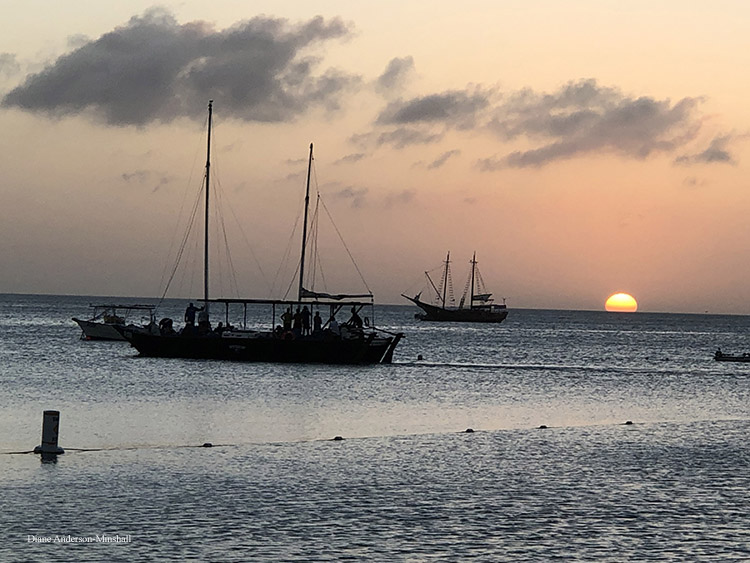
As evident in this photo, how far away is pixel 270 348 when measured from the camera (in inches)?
2717

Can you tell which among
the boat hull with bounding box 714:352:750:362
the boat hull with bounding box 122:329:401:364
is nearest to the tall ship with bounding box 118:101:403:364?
the boat hull with bounding box 122:329:401:364

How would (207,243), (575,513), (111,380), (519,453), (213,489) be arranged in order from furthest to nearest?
(207,243)
(111,380)
(519,453)
(213,489)
(575,513)

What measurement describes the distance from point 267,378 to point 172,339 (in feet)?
48.3

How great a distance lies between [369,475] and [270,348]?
4521 cm

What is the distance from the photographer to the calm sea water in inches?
683

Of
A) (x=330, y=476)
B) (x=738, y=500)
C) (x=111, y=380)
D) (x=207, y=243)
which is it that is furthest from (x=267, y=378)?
(x=738, y=500)

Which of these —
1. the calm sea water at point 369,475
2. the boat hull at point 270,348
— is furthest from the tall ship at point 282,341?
the calm sea water at point 369,475

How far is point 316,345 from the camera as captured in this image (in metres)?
68.6

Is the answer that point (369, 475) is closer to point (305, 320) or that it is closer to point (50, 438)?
point (50, 438)

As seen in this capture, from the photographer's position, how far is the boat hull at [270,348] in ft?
225

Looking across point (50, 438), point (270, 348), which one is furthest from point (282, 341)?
point (50, 438)

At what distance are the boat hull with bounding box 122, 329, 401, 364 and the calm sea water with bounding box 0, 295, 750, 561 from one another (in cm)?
1415

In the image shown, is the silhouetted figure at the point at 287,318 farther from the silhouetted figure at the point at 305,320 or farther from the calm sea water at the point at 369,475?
the calm sea water at the point at 369,475

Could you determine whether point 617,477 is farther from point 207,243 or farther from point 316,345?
point 207,243
